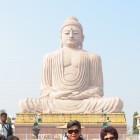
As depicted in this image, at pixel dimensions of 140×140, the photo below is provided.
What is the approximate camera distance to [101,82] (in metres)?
22.9

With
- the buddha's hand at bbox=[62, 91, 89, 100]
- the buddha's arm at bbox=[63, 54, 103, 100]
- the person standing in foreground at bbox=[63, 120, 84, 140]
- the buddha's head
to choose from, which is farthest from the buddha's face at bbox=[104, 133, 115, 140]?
the buddha's head

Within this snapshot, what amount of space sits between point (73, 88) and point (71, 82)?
1.04ft

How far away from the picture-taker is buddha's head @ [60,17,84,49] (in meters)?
22.8

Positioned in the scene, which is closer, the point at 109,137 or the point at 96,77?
the point at 109,137

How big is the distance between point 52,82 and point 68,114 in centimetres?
208

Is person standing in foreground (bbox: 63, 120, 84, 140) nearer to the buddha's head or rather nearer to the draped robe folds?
the draped robe folds

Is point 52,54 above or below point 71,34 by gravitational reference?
below

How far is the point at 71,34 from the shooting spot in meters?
22.7

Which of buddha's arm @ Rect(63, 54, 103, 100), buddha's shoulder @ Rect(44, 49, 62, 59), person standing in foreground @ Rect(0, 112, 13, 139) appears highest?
buddha's shoulder @ Rect(44, 49, 62, 59)

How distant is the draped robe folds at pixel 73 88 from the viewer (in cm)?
2134

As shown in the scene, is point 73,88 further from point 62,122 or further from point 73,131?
point 73,131

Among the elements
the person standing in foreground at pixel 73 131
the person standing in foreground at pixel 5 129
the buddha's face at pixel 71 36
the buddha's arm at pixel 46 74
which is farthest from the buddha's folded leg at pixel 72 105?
the person standing in foreground at pixel 73 131

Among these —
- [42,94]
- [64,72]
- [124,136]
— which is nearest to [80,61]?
[64,72]

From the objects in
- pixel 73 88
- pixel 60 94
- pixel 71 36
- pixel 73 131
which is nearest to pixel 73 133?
pixel 73 131
